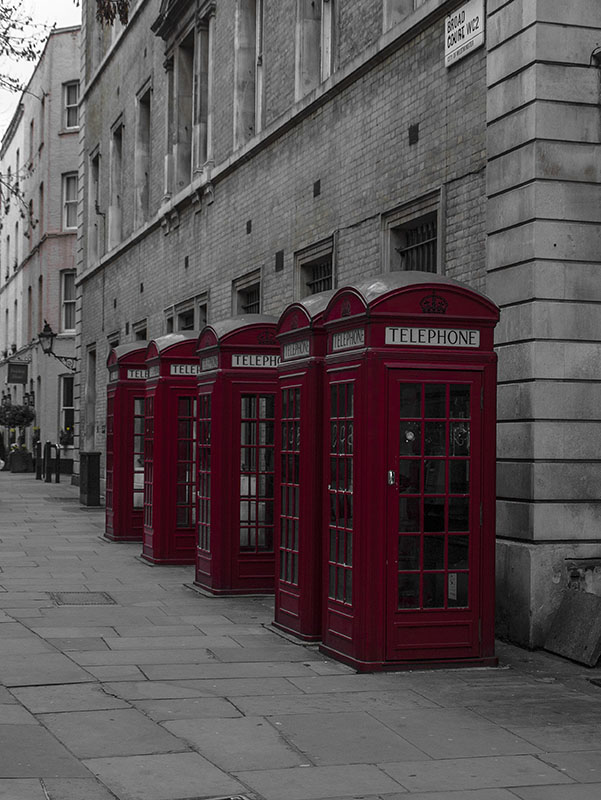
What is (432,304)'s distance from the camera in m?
8.35

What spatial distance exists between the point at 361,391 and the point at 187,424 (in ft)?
21.5

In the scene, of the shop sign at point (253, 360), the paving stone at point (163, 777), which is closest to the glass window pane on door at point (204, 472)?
the shop sign at point (253, 360)

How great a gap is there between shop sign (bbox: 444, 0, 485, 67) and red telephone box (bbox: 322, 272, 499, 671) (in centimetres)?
359

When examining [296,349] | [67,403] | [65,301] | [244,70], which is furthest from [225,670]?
[65,301]

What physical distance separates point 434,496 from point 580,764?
2580mm

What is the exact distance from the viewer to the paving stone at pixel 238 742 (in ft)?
19.8

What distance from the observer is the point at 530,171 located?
388 inches

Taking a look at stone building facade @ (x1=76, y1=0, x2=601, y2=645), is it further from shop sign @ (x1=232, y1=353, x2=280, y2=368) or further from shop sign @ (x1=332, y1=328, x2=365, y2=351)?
shop sign @ (x1=232, y1=353, x2=280, y2=368)

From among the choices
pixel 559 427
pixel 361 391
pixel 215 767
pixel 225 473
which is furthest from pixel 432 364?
pixel 225 473

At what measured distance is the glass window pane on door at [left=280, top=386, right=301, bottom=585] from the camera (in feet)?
31.8

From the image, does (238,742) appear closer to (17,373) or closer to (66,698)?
(66,698)

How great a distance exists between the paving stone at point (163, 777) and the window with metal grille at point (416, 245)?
23.9 feet

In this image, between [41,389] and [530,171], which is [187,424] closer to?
[530,171]

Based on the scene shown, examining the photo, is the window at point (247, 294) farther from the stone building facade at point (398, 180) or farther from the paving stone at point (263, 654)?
the paving stone at point (263, 654)
